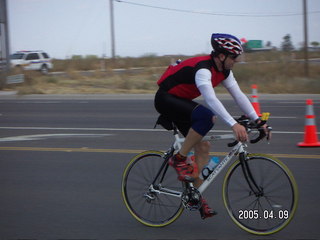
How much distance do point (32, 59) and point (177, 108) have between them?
38.6 metres

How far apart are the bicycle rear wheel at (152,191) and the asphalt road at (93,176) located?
140mm

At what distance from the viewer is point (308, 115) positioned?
991 cm

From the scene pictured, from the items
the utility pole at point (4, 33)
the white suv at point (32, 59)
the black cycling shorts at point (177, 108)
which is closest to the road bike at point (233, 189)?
the black cycling shorts at point (177, 108)

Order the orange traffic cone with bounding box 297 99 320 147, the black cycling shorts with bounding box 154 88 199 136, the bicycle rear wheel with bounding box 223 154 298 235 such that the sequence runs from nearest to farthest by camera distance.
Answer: the bicycle rear wheel with bounding box 223 154 298 235 → the black cycling shorts with bounding box 154 88 199 136 → the orange traffic cone with bounding box 297 99 320 147

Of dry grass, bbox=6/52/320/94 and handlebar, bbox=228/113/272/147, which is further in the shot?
dry grass, bbox=6/52/320/94

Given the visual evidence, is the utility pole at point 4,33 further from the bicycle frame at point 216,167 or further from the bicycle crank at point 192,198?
the bicycle crank at point 192,198

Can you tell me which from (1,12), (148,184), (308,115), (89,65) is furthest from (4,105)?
(89,65)

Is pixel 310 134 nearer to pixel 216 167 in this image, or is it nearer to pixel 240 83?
pixel 216 167

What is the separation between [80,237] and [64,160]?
3.81 metres

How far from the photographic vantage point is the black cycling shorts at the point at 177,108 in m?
5.01

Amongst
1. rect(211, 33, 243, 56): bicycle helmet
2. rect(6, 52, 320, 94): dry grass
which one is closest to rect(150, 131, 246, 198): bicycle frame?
rect(211, 33, 243, 56): bicycle helmet

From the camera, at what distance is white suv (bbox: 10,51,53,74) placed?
41.6 metres

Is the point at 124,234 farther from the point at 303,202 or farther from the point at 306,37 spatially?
the point at 306,37

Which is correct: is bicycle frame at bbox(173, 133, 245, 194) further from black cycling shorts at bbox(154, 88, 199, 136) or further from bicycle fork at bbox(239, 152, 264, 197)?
black cycling shorts at bbox(154, 88, 199, 136)
